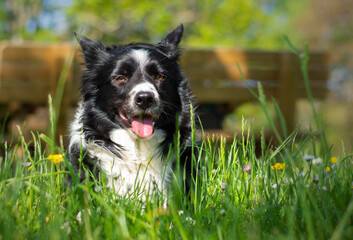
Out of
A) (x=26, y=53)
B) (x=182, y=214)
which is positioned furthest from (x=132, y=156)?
(x=26, y=53)

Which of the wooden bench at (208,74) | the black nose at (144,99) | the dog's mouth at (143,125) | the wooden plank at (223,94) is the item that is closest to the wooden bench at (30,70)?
the wooden bench at (208,74)

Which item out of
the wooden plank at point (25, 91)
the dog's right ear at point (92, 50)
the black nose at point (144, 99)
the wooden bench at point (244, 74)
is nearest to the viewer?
the black nose at point (144, 99)

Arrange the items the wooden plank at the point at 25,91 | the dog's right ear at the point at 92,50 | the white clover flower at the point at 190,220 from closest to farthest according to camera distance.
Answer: the white clover flower at the point at 190,220 < the dog's right ear at the point at 92,50 < the wooden plank at the point at 25,91

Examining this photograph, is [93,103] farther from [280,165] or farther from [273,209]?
[273,209]

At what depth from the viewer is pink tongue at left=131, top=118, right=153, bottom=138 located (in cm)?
288

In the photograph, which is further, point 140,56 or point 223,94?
point 223,94

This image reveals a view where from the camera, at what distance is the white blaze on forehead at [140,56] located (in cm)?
294

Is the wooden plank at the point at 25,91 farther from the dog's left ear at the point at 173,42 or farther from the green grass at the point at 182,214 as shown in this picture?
the green grass at the point at 182,214

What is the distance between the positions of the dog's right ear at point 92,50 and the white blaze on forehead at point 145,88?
0.44 metres

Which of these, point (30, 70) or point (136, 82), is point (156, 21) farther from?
point (136, 82)

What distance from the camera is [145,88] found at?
280 cm

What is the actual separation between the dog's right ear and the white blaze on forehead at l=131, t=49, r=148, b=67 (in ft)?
0.84

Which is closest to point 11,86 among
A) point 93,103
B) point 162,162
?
point 93,103

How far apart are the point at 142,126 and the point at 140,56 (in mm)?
472
